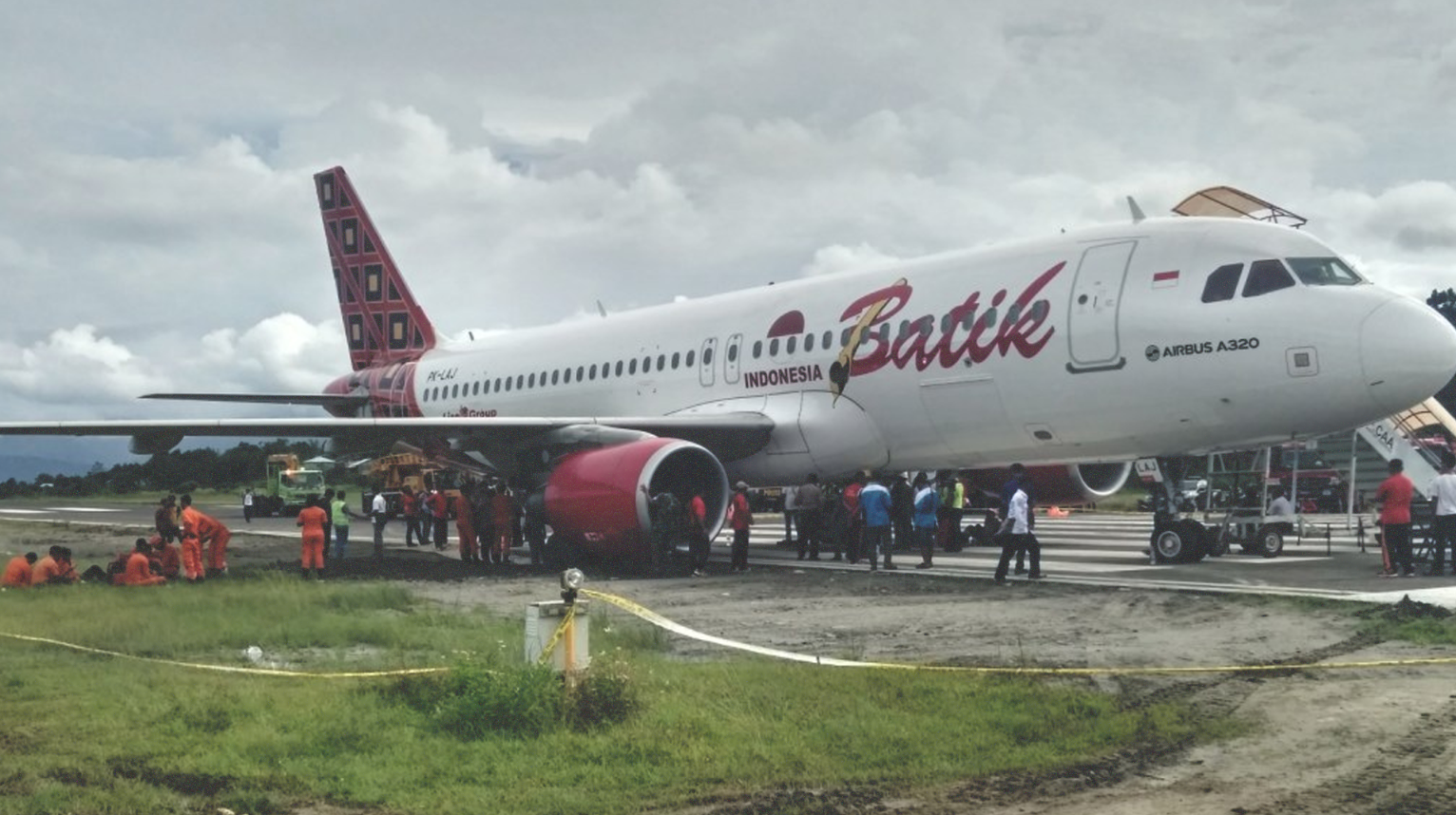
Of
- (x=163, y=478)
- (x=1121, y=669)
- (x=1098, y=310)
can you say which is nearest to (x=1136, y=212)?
(x=1098, y=310)

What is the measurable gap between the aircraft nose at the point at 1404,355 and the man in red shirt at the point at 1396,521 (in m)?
1.40

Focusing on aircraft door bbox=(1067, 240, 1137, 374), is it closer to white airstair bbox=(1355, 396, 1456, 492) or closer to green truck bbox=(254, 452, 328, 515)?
white airstair bbox=(1355, 396, 1456, 492)

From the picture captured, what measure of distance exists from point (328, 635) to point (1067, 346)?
382 inches

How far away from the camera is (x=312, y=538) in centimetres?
1809

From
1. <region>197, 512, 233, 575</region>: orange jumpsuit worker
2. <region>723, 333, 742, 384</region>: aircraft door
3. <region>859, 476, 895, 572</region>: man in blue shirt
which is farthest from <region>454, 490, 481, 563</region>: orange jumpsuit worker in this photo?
<region>859, 476, 895, 572</region>: man in blue shirt

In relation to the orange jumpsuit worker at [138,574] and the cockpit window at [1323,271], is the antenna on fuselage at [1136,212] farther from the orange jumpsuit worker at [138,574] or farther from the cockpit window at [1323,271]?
the orange jumpsuit worker at [138,574]

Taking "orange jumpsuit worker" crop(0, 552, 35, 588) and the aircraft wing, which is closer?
"orange jumpsuit worker" crop(0, 552, 35, 588)

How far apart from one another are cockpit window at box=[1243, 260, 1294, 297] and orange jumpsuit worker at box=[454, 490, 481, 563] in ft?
38.6

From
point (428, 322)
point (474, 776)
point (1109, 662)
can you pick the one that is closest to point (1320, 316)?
point (1109, 662)

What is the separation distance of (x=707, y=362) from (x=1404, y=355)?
10.9 m

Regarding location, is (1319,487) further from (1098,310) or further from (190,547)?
(190,547)

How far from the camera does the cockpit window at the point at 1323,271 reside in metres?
15.4

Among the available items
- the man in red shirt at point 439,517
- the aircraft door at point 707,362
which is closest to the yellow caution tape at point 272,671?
the aircraft door at point 707,362

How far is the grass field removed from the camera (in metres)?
6.32
